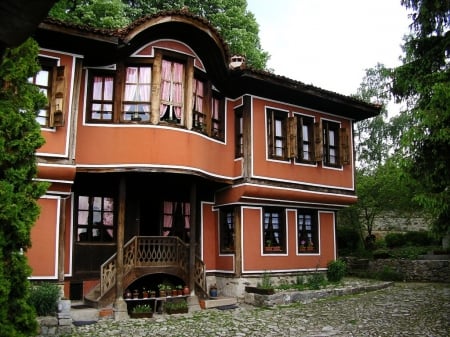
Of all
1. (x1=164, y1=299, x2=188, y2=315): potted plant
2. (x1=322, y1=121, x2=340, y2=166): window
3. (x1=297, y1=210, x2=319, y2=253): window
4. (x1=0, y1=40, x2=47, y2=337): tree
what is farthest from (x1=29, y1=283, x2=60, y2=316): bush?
(x1=322, y1=121, x2=340, y2=166): window

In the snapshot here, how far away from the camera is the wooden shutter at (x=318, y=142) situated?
1669 cm

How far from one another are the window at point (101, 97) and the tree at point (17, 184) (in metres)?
5.45

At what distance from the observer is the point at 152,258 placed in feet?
43.0

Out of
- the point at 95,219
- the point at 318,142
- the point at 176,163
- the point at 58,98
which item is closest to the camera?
the point at 58,98

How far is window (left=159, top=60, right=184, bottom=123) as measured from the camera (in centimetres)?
1312

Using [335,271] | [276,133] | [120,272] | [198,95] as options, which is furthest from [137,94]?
[335,271]

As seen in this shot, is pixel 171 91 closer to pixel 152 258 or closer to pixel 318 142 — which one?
pixel 152 258

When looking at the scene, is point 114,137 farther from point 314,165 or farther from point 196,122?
point 314,165

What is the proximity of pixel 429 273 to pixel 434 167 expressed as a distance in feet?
37.5

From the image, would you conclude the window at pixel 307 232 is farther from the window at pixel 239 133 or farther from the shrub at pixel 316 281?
the window at pixel 239 133

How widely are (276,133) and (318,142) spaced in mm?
1693

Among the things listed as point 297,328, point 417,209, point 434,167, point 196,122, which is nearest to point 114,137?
point 196,122

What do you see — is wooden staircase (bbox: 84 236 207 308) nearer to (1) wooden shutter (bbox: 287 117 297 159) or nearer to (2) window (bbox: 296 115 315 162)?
(1) wooden shutter (bbox: 287 117 297 159)

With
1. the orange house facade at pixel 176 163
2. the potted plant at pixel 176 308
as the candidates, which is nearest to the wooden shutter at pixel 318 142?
the orange house facade at pixel 176 163
